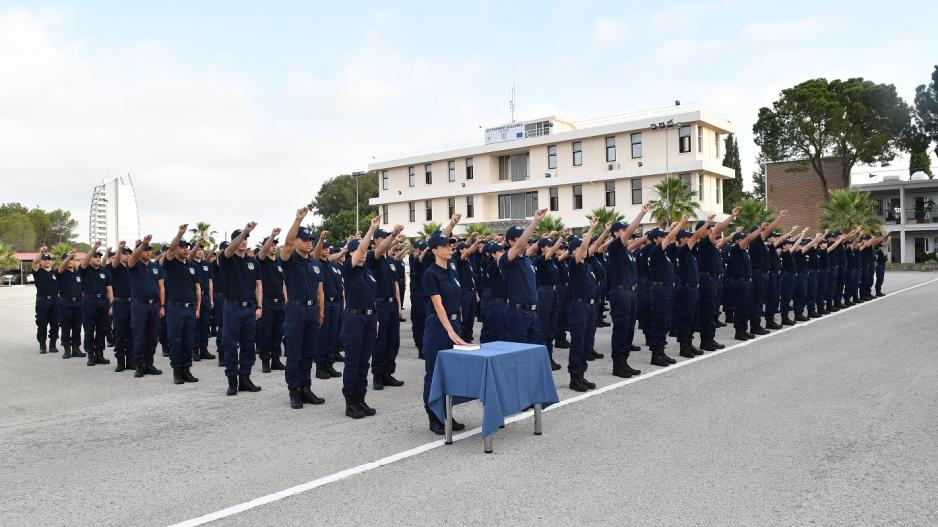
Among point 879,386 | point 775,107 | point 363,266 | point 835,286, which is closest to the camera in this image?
point 363,266

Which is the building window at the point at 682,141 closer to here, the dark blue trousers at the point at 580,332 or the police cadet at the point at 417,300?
the police cadet at the point at 417,300

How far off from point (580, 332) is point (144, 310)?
665 centimetres

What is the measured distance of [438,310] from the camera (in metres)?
6.75

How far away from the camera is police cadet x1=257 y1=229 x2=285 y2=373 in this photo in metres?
9.79

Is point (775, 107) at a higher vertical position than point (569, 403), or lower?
higher

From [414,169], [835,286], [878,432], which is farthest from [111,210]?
[878,432]

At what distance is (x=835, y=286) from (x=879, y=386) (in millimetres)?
11172

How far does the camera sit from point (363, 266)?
7.82m

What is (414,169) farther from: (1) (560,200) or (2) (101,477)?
(2) (101,477)

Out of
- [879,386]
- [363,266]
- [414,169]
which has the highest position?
[414,169]

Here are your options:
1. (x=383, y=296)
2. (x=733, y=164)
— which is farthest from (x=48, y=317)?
(x=733, y=164)

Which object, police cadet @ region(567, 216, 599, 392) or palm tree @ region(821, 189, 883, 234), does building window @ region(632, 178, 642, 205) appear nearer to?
palm tree @ region(821, 189, 883, 234)

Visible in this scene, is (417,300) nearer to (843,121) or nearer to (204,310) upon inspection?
(204,310)

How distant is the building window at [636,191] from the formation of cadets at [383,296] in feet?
103
